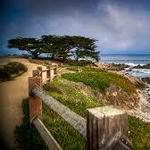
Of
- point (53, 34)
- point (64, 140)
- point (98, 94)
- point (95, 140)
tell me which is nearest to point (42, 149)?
point (64, 140)

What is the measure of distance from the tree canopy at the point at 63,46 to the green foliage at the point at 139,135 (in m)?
23.6

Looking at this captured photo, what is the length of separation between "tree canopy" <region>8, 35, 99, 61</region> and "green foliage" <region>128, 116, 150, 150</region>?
23.6 meters

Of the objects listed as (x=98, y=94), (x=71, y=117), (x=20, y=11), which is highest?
(x=20, y=11)

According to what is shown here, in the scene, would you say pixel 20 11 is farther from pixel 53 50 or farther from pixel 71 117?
pixel 53 50

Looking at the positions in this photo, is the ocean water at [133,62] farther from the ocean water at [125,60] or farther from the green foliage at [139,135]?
the green foliage at [139,135]

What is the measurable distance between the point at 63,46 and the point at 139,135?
86.7 ft

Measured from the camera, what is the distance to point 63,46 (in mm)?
32406

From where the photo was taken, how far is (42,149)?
4.74m

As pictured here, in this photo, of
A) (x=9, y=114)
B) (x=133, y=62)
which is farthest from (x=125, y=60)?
(x=9, y=114)

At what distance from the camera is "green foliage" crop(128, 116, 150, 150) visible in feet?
18.3

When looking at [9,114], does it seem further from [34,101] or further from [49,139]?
[49,139]

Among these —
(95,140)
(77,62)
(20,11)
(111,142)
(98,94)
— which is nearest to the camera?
(111,142)

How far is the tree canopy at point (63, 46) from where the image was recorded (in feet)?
103

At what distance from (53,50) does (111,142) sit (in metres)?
29.6
